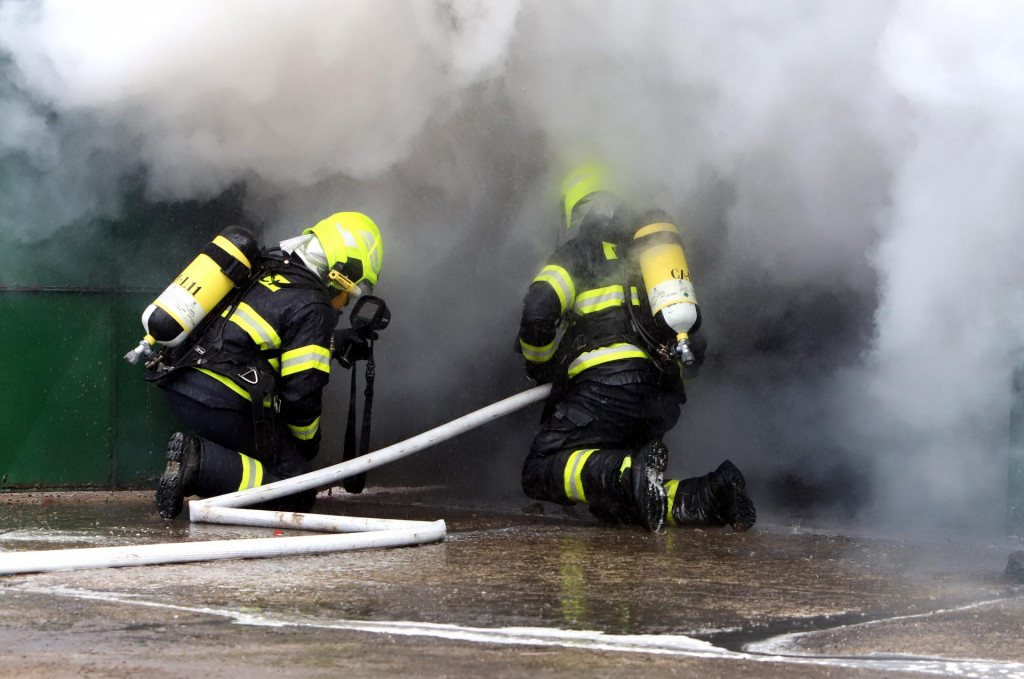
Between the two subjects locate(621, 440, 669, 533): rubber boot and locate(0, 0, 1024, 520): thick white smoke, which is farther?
locate(621, 440, 669, 533): rubber boot

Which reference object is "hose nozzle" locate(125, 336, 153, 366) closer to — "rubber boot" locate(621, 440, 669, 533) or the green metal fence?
the green metal fence

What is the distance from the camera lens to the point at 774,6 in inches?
212

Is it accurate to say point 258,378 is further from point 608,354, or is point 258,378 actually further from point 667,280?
point 667,280

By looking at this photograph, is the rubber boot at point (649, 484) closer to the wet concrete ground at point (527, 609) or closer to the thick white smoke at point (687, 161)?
the wet concrete ground at point (527, 609)

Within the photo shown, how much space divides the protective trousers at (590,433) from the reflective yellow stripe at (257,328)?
4.19 feet

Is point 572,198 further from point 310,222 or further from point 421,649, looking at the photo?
point 421,649

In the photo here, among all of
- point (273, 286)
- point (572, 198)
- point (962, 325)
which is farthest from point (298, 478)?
point (962, 325)

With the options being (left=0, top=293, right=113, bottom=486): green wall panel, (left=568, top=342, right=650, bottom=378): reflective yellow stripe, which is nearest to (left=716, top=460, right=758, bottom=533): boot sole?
(left=568, top=342, right=650, bottom=378): reflective yellow stripe

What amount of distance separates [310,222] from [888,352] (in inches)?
121

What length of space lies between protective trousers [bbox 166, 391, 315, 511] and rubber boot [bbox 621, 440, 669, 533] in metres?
1.45

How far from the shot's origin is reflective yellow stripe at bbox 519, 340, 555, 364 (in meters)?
5.48

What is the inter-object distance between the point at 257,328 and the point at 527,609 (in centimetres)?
238

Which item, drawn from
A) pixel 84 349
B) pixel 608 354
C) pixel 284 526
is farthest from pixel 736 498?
pixel 84 349

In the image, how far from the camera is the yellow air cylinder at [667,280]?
5.11 meters
